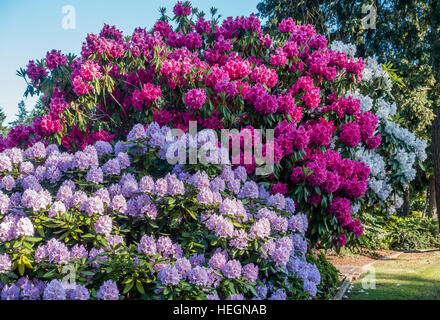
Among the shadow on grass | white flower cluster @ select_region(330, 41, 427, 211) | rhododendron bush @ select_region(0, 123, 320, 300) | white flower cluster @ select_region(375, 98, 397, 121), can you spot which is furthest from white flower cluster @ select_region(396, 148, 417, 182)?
Answer: rhododendron bush @ select_region(0, 123, 320, 300)

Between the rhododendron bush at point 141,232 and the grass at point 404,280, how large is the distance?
10.3ft

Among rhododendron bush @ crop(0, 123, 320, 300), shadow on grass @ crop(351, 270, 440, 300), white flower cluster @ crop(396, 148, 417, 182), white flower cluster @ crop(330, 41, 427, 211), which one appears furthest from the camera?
shadow on grass @ crop(351, 270, 440, 300)

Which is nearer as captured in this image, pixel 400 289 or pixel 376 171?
pixel 376 171

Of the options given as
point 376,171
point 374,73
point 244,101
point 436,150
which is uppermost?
point 374,73

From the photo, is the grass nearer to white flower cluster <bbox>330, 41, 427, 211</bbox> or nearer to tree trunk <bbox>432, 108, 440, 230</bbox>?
white flower cluster <bbox>330, 41, 427, 211</bbox>

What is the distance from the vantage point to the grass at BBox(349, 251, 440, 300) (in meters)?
6.39

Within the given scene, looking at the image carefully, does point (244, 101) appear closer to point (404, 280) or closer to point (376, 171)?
point (376, 171)

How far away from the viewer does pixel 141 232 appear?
3264 mm

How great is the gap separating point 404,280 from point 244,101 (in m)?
5.17

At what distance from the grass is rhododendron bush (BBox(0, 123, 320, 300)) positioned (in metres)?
3.13

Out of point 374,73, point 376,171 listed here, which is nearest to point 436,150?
point 376,171
